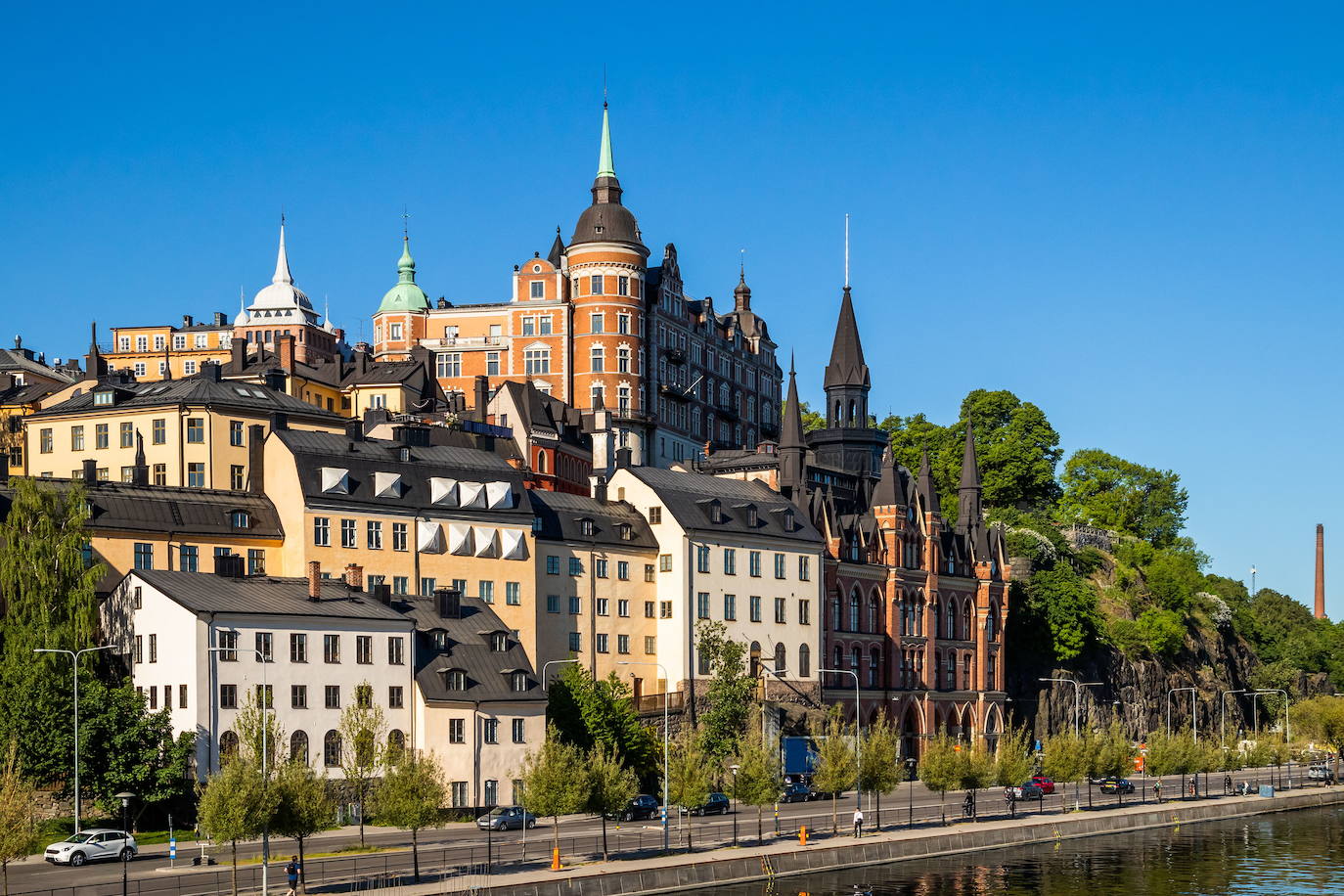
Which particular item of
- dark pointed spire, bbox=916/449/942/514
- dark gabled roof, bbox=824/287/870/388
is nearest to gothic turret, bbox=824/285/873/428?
dark gabled roof, bbox=824/287/870/388

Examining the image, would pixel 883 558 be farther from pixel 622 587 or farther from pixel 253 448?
pixel 253 448

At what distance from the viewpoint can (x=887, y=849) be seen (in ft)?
307

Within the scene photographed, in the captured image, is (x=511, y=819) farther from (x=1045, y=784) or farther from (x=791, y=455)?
(x=791, y=455)

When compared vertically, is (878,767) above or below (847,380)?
below

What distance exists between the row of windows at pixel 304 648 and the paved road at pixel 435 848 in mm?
9827

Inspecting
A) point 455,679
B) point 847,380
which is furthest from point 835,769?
point 847,380

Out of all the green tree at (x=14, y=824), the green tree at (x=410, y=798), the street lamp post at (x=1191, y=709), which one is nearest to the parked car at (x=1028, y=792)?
the green tree at (x=410, y=798)

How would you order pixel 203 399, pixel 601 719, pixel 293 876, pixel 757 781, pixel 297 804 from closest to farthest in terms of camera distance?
pixel 293 876, pixel 297 804, pixel 757 781, pixel 601 719, pixel 203 399

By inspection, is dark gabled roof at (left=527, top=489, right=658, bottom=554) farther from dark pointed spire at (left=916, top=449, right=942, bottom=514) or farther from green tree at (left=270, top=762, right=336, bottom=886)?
green tree at (left=270, top=762, right=336, bottom=886)

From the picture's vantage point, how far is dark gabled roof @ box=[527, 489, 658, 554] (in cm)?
12681

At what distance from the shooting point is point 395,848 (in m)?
85.6

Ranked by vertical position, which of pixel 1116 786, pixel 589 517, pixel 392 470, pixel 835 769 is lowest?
pixel 1116 786

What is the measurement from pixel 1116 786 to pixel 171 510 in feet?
229

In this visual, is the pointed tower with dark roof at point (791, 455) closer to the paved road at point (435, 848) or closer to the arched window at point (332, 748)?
the paved road at point (435, 848)
